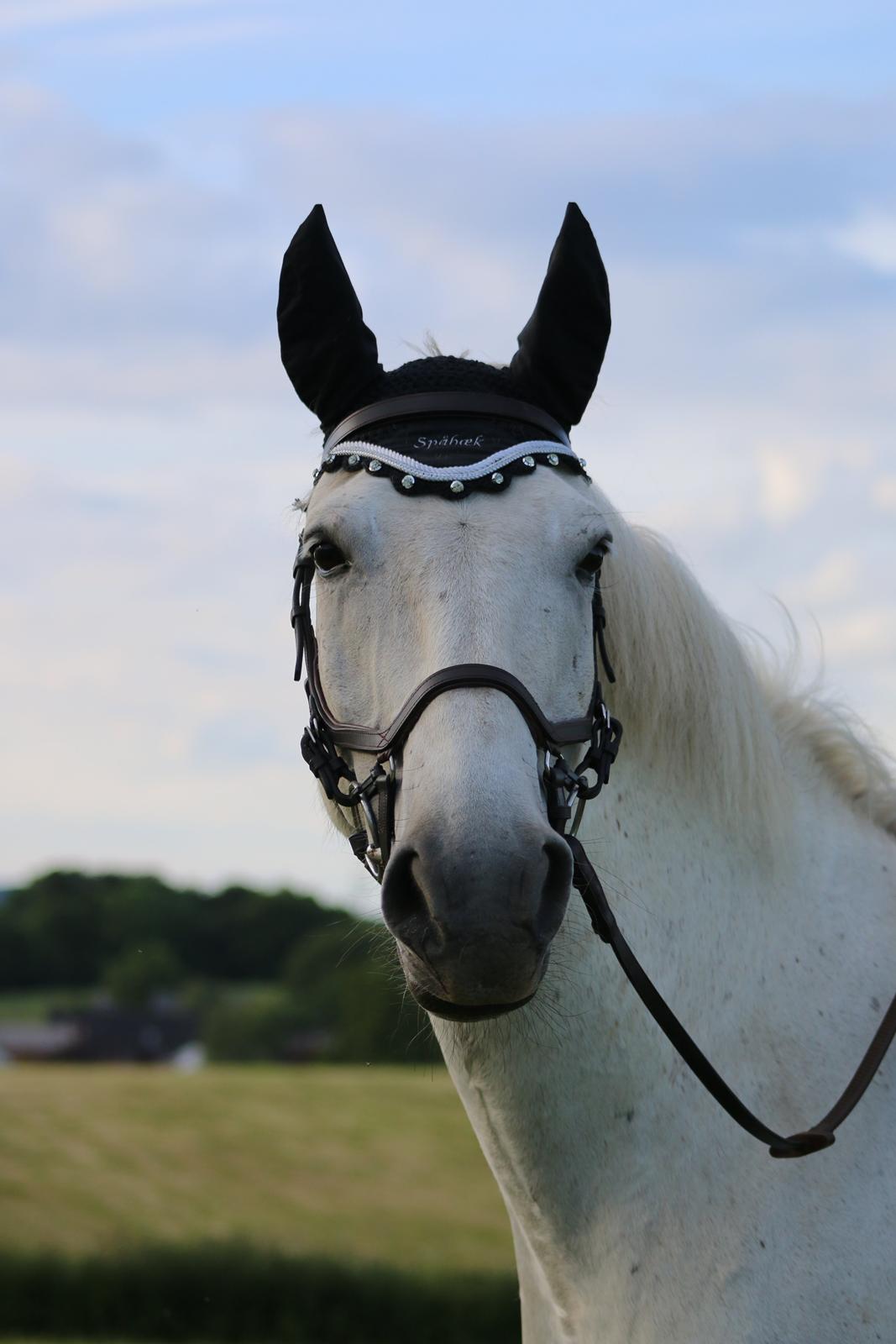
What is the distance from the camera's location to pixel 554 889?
2.83 meters

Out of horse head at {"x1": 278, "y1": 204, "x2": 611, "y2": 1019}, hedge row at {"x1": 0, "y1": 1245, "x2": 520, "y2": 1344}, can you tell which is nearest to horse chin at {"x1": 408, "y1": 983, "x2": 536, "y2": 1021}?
horse head at {"x1": 278, "y1": 204, "x2": 611, "y2": 1019}

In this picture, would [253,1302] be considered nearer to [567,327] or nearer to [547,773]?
[547,773]

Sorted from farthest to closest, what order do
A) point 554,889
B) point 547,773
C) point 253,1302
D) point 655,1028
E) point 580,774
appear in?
point 253,1302
point 655,1028
point 580,774
point 547,773
point 554,889

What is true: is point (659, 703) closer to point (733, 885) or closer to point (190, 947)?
point (733, 885)

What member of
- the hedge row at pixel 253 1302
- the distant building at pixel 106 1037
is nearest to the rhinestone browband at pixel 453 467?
the hedge row at pixel 253 1302

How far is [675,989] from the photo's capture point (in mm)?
3518

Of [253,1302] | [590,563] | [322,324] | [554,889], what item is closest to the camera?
[554,889]

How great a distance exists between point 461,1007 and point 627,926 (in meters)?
0.77

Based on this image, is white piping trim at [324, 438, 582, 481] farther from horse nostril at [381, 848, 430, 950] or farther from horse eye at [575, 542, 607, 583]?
horse nostril at [381, 848, 430, 950]

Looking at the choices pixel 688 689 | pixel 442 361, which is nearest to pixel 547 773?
pixel 688 689

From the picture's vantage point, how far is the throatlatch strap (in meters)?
3.19

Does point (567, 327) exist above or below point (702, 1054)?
above

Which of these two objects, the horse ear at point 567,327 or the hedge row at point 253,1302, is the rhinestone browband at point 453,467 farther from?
the hedge row at point 253,1302

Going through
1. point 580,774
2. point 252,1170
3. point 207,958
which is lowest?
point 207,958
